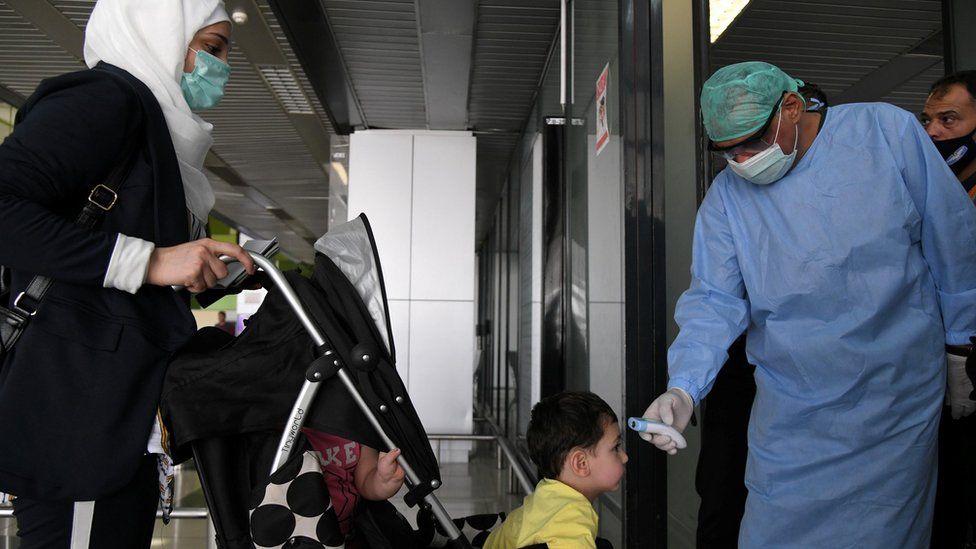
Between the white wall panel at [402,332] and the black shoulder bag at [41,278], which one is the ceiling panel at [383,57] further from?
the black shoulder bag at [41,278]

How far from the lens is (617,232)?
2865 millimetres

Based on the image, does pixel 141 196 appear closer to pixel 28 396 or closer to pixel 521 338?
pixel 28 396

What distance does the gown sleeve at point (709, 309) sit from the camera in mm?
1696

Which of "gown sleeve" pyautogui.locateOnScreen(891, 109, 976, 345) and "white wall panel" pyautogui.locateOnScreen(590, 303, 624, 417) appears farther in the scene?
"white wall panel" pyautogui.locateOnScreen(590, 303, 624, 417)

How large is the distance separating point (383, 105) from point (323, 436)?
18.7 ft

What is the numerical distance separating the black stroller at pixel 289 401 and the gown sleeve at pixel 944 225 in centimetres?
112

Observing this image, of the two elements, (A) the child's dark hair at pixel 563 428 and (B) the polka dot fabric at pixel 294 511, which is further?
(A) the child's dark hair at pixel 563 428

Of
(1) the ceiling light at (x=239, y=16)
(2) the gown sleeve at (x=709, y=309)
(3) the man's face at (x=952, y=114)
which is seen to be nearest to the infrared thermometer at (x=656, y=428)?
(2) the gown sleeve at (x=709, y=309)

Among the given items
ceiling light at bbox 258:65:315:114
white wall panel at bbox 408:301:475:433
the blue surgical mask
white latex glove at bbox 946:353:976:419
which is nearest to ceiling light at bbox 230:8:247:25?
ceiling light at bbox 258:65:315:114

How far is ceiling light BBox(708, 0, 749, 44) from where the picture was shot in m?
2.89

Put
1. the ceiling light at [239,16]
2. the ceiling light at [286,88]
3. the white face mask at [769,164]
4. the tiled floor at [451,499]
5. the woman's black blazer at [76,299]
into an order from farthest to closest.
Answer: the ceiling light at [286,88] < the ceiling light at [239,16] < the tiled floor at [451,499] < the white face mask at [769,164] < the woman's black blazer at [76,299]

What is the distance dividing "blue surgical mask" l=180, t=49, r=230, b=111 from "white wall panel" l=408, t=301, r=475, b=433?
19.5 ft

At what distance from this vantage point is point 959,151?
6.96 feet

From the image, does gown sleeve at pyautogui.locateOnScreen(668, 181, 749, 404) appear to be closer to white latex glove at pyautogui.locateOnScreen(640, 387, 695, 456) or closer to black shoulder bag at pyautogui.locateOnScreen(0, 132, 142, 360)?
white latex glove at pyautogui.locateOnScreen(640, 387, 695, 456)
